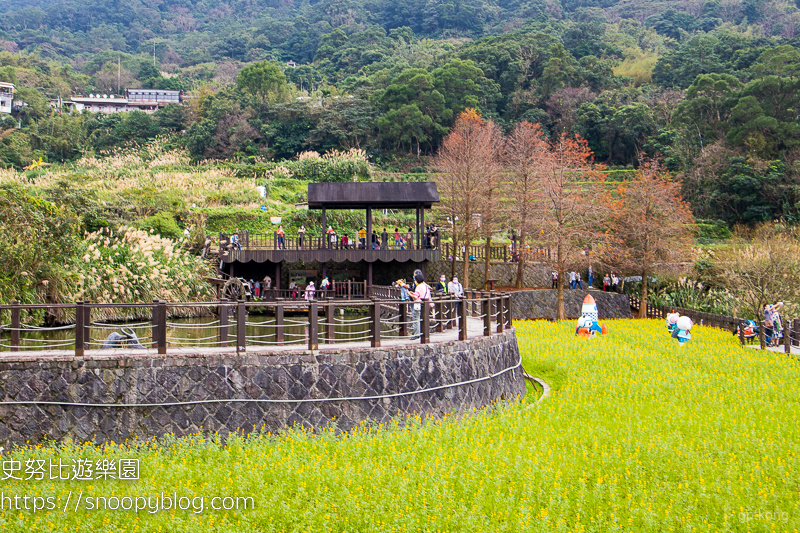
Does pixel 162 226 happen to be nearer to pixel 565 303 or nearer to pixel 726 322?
pixel 565 303

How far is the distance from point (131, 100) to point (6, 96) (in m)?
21.2

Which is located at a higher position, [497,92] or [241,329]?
[497,92]

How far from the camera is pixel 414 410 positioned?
12.8 meters

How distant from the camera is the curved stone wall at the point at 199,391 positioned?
36.6 feet

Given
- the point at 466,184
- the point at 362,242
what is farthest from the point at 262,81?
the point at 362,242

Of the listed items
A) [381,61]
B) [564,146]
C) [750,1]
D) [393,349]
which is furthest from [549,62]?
[393,349]

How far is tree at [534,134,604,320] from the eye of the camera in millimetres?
31750

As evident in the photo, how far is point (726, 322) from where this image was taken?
2705cm

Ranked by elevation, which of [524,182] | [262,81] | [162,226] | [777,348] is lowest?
[777,348]

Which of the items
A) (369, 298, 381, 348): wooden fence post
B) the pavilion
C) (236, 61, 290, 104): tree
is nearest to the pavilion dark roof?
the pavilion

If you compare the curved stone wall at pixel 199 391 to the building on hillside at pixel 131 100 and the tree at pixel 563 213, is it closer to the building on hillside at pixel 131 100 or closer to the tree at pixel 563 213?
the tree at pixel 563 213

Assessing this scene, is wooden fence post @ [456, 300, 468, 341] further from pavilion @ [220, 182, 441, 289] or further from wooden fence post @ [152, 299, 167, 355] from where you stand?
pavilion @ [220, 182, 441, 289]

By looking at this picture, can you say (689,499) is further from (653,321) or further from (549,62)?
(549,62)

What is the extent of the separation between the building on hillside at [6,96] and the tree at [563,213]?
2867 inches
